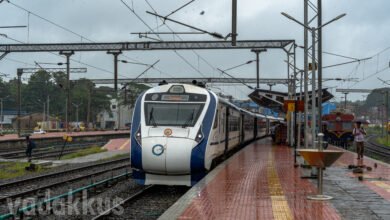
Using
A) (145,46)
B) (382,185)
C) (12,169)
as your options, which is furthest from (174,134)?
(145,46)

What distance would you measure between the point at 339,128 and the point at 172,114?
1345 inches

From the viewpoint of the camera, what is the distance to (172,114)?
15773mm

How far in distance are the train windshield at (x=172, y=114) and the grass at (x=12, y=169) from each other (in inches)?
333

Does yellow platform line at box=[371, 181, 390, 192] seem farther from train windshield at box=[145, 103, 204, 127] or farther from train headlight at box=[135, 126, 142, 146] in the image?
train headlight at box=[135, 126, 142, 146]

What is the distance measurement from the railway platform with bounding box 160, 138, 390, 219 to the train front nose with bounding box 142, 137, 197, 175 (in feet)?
2.39

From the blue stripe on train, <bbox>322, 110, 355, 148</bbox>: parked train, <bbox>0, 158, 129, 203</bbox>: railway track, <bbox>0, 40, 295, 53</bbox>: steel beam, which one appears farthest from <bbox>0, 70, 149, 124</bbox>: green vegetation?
the blue stripe on train

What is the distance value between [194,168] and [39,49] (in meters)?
29.7

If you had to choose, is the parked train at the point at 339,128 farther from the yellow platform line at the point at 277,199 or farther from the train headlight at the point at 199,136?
the train headlight at the point at 199,136

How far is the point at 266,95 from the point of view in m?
33.3

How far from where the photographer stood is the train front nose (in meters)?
14.5

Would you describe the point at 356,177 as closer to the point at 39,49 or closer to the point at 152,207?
the point at 152,207

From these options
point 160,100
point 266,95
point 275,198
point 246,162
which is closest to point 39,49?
point 266,95

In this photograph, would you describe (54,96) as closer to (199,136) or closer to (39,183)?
(39,183)

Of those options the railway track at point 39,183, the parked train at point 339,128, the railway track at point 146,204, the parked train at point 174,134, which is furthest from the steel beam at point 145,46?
the railway track at point 146,204
